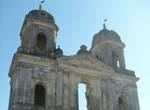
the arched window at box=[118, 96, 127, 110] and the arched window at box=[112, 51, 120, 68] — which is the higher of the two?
the arched window at box=[112, 51, 120, 68]

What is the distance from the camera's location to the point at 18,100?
19.4 metres

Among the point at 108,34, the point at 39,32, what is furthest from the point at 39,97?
the point at 108,34

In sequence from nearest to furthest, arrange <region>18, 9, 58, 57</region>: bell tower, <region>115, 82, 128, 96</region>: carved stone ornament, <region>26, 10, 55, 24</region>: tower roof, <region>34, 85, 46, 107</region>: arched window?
1. <region>34, 85, 46, 107</region>: arched window
2. <region>18, 9, 58, 57</region>: bell tower
3. <region>115, 82, 128, 96</region>: carved stone ornament
4. <region>26, 10, 55, 24</region>: tower roof

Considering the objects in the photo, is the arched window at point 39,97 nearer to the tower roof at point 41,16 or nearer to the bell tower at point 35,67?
the bell tower at point 35,67

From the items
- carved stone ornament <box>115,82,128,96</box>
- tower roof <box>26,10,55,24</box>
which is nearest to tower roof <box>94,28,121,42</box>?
carved stone ornament <box>115,82,128,96</box>

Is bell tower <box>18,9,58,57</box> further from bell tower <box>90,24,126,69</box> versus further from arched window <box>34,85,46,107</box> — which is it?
bell tower <box>90,24,126,69</box>

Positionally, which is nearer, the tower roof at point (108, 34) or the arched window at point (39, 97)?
the arched window at point (39, 97)

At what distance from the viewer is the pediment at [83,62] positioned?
22.4m

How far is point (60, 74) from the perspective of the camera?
21656 mm

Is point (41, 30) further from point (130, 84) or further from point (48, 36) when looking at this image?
point (130, 84)

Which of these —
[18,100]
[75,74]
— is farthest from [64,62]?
[18,100]

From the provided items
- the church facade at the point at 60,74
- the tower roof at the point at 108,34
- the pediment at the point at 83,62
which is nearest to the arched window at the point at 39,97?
the church facade at the point at 60,74

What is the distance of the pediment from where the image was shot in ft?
73.4

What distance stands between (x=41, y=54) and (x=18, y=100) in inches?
169
